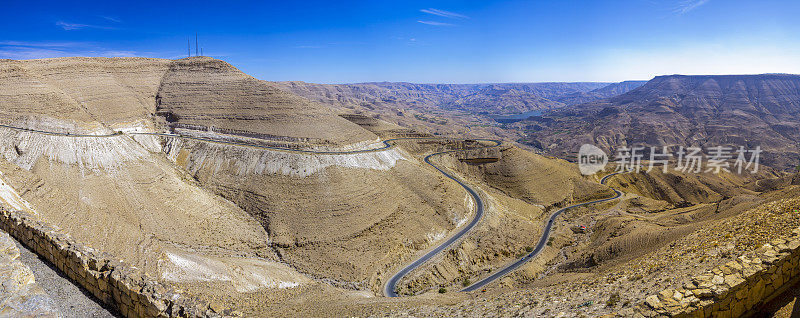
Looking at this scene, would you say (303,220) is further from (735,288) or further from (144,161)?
(735,288)

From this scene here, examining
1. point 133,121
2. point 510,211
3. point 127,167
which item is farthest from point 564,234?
point 133,121

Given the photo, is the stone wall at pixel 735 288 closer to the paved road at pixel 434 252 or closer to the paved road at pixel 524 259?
the paved road at pixel 434 252

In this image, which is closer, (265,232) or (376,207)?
(265,232)

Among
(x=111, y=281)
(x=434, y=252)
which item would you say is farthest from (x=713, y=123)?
(x=111, y=281)

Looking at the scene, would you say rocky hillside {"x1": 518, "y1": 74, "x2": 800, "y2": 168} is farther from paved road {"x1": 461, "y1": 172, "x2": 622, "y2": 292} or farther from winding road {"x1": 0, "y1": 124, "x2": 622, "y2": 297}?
winding road {"x1": 0, "y1": 124, "x2": 622, "y2": 297}

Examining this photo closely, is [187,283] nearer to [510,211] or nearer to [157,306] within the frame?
[157,306]
